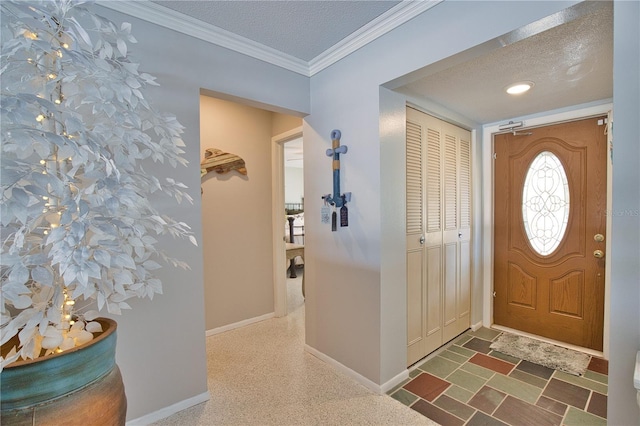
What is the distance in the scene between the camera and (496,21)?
4.59 ft

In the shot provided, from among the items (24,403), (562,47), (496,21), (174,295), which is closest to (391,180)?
(496,21)

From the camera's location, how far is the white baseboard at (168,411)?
171cm

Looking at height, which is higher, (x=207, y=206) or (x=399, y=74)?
(x=399, y=74)

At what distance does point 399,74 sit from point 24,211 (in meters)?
1.86

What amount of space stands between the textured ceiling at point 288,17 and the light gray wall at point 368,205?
20 cm

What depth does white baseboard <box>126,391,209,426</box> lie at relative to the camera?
1713 mm

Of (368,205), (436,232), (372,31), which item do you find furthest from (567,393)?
(372,31)

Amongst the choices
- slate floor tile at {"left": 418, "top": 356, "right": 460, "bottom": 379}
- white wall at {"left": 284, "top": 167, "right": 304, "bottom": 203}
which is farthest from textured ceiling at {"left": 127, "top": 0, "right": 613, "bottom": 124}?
white wall at {"left": 284, "top": 167, "right": 304, "bottom": 203}

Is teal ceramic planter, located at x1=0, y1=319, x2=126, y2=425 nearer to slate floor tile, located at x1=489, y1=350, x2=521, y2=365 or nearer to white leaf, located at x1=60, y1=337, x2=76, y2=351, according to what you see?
white leaf, located at x1=60, y1=337, x2=76, y2=351

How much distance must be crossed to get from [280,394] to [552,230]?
279cm

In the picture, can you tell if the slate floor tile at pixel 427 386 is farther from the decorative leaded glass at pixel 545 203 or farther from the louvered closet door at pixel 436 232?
the decorative leaded glass at pixel 545 203

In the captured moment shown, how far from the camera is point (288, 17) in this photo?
1.79 m

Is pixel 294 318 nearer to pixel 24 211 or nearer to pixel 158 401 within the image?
pixel 158 401

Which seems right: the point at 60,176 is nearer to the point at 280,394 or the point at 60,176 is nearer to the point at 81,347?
the point at 81,347
